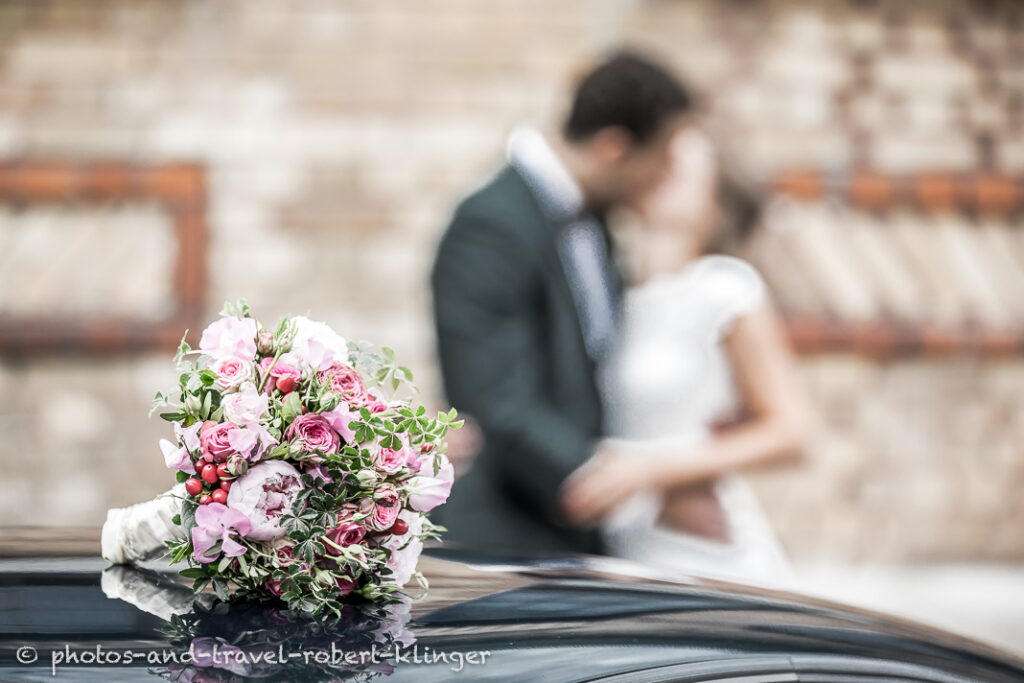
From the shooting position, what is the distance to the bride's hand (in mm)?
3348

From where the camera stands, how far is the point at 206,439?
1.67m

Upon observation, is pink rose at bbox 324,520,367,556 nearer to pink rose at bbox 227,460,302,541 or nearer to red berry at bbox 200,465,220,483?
pink rose at bbox 227,460,302,541

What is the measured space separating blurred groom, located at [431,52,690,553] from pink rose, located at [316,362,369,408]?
1.56 m

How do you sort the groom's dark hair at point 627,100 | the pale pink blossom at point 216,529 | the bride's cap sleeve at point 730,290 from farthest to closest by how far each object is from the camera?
the bride's cap sleeve at point 730,290, the groom's dark hair at point 627,100, the pale pink blossom at point 216,529

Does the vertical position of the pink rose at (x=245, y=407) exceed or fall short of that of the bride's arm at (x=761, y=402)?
it falls short

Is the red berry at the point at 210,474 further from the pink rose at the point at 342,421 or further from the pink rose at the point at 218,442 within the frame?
the pink rose at the point at 342,421

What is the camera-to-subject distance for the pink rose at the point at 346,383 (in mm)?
1750

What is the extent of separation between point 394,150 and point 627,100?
3364mm

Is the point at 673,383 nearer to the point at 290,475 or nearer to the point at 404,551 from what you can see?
the point at 404,551

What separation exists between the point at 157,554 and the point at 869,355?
574 centimetres

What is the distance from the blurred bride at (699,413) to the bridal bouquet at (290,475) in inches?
72.1

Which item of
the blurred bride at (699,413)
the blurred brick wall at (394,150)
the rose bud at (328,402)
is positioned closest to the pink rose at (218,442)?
the rose bud at (328,402)

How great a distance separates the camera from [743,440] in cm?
373

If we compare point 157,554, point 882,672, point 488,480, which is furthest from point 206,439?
point 488,480
